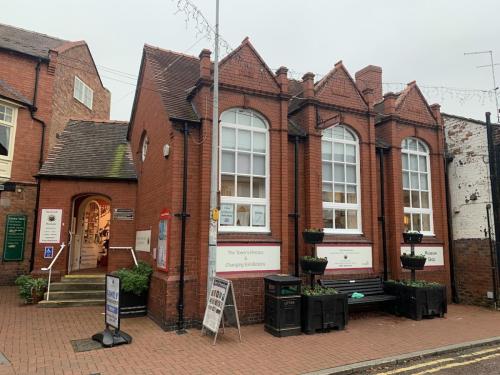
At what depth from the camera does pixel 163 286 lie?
26.5ft

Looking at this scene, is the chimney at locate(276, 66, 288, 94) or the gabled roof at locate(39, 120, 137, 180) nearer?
the chimney at locate(276, 66, 288, 94)

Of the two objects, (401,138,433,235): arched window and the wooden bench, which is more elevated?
(401,138,433,235): arched window

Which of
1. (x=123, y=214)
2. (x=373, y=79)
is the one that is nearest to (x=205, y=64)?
(x=123, y=214)

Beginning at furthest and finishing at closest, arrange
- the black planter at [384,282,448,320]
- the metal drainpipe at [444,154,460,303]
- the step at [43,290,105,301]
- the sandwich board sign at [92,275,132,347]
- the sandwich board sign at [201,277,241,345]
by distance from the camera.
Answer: the metal drainpipe at [444,154,460,303], the step at [43,290,105,301], the black planter at [384,282,448,320], the sandwich board sign at [201,277,241,345], the sandwich board sign at [92,275,132,347]

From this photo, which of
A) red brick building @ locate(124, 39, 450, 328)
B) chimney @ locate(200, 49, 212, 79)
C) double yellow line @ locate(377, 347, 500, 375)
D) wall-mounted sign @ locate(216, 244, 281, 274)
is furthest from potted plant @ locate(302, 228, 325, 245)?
chimney @ locate(200, 49, 212, 79)

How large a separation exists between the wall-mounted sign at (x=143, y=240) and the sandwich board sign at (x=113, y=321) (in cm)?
288

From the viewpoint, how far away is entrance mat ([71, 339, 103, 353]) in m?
6.40

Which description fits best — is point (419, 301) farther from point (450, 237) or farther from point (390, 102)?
point (390, 102)

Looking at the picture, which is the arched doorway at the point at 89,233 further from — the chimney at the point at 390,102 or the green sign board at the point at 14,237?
the chimney at the point at 390,102

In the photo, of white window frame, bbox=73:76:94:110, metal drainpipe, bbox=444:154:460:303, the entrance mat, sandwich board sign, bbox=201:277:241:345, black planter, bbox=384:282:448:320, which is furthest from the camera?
white window frame, bbox=73:76:94:110

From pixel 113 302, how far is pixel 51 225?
19.1ft

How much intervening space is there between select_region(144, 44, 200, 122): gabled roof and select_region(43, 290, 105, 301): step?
566 cm

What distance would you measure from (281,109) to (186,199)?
3473 millimetres

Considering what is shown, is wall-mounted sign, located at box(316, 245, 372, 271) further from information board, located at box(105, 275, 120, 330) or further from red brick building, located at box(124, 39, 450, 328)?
information board, located at box(105, 275, 120, 330)
